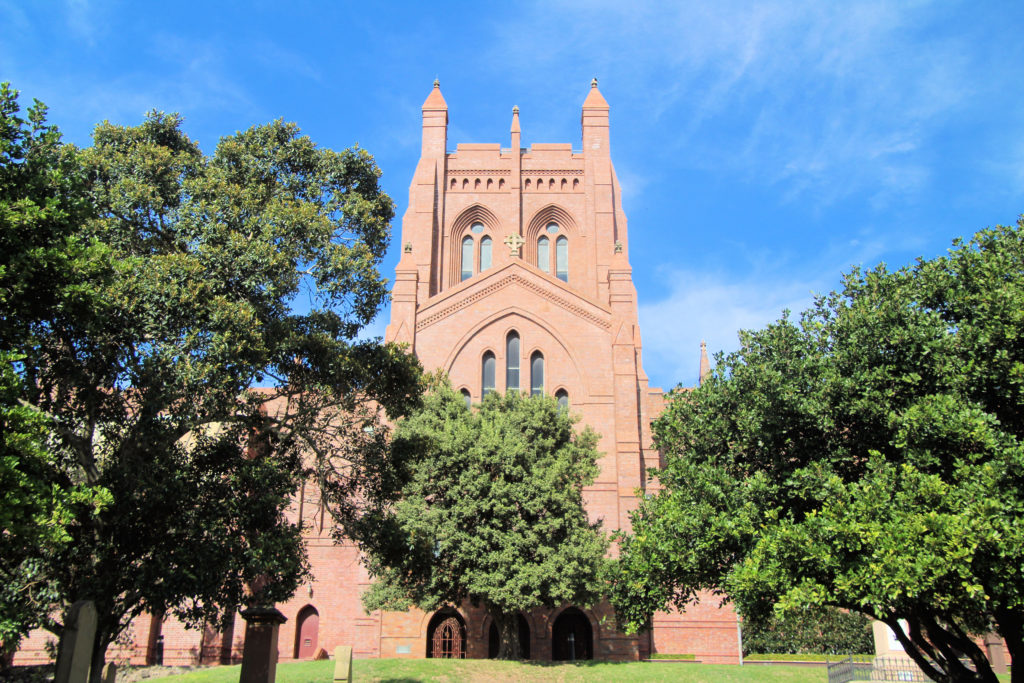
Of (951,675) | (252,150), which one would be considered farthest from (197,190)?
(951,675)

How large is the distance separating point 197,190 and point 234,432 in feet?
14.3

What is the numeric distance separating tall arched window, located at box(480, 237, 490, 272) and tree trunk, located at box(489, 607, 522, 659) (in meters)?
21.2

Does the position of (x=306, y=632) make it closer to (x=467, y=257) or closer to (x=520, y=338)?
(x=520, y=338)

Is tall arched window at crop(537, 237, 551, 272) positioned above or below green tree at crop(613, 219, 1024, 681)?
above

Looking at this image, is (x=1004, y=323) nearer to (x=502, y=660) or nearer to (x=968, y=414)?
(x=968, y=414)

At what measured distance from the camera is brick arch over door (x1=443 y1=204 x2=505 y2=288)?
138 feet

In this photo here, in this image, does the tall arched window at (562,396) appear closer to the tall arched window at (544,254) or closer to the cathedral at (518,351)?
the cathedral at (518,351)

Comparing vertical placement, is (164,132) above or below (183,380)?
above

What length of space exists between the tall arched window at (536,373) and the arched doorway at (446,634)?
9.16 metres

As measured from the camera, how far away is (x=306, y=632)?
3050 centimetres

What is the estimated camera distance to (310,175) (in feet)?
52.9

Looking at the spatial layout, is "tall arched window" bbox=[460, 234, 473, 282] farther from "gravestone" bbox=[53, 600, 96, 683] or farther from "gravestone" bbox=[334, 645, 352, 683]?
"gravestone" bbox=[53, 600, 96, 683]

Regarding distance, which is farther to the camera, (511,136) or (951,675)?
(511,136)

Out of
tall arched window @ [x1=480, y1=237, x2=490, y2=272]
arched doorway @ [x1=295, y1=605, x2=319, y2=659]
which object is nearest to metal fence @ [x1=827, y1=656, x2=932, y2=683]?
arched doorway @ [x1=295, y1=605, x2=319, y2=659]
